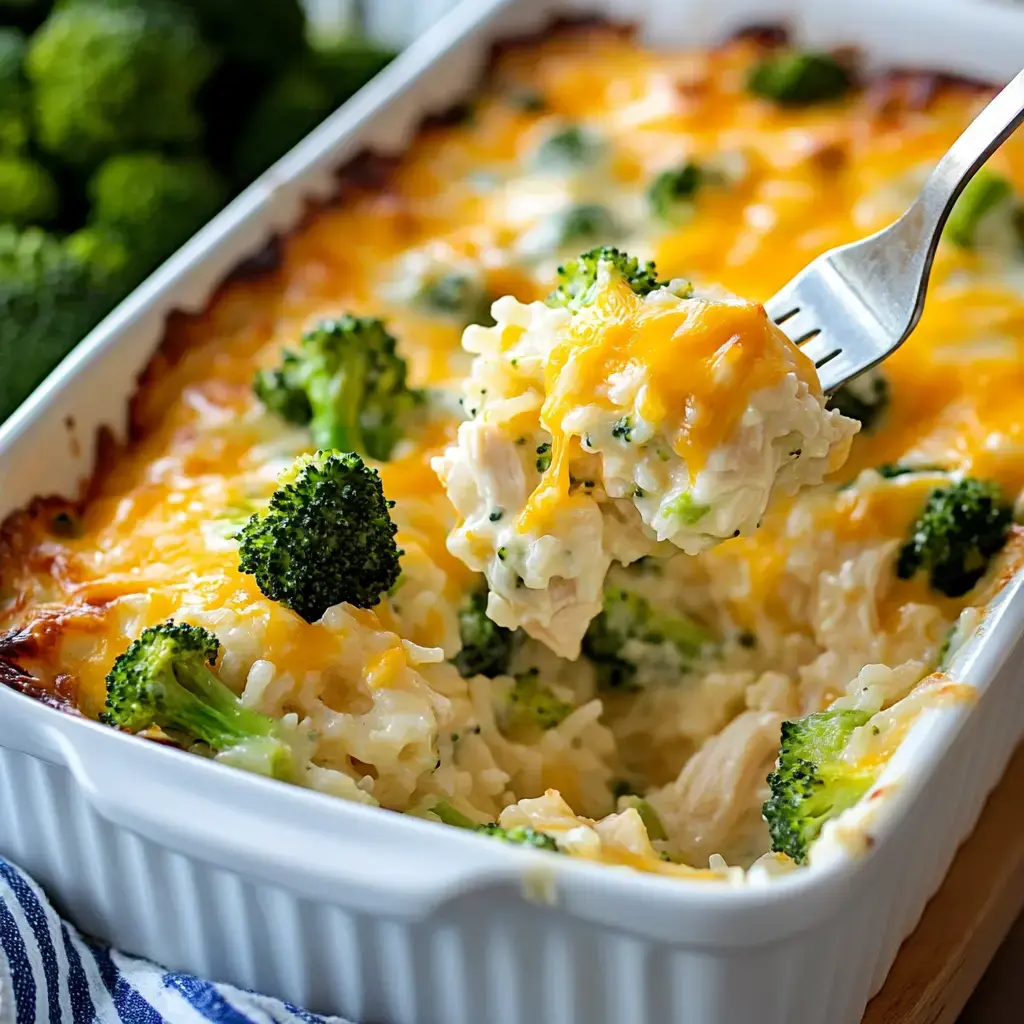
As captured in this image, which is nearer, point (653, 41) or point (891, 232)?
point (891, 232)

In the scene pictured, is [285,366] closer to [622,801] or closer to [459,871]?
[622,801]

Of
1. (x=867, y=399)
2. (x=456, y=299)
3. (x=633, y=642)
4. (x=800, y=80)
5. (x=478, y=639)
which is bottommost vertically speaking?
(x=633, y=642)

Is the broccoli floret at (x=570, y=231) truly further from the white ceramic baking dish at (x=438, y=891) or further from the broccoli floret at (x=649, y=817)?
the broccoli floret at (x=649, y=817)

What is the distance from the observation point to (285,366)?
2590 millimetres

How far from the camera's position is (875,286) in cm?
233

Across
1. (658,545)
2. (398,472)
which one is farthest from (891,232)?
(398,472)

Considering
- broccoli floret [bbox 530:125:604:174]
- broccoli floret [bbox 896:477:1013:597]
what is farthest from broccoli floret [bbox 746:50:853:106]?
broccoli floret [bbox 896:477:1013:597]

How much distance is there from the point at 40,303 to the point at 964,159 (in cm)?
165

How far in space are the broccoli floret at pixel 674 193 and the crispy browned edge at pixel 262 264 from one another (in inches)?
19.0

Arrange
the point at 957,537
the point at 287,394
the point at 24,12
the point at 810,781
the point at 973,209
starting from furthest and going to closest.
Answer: the point at 24,12 → the point at 973,209 → the point at 287,394 → the point at 957,537 → the point at 810,781

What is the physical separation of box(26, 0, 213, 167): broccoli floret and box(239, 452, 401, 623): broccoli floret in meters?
1.51

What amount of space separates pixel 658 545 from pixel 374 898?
2.15ft

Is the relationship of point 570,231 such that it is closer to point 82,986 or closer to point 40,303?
point 40,303

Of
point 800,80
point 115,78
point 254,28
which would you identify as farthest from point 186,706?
point 254,28
